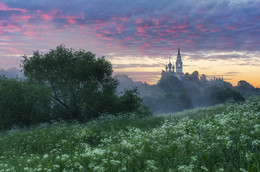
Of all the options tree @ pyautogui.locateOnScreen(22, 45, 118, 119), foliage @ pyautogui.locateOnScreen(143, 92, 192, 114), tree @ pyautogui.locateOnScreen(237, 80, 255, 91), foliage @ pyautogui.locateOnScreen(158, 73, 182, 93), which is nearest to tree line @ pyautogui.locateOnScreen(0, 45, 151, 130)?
tree @ pyautogui.locateOnScreen(22, 45, 118, 119)

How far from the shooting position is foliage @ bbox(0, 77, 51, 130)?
24266mm

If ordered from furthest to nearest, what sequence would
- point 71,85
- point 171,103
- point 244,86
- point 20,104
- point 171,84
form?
point 171,84 → point 244,86 → point 171,103 → point 71,85 → point 20,104

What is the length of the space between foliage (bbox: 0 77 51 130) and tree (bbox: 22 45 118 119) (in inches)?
94.0

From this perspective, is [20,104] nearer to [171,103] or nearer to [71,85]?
[71,85]

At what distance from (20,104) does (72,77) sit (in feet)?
21.4

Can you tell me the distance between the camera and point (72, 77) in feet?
92.4

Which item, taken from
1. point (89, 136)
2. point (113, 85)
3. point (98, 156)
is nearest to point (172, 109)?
point (113, 85)

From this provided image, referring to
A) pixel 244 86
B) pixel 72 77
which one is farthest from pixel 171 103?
pixel 72 77

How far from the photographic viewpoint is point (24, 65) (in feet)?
94.9

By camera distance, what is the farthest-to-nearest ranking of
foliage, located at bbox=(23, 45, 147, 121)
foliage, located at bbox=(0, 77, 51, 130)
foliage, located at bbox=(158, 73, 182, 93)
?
1. foliage, located at bbox=(158, 73, 182, 93)
2. foliage, located at bbox=(23, 45, 147, 121)
3. foliage, located at bbox=(0, 77, 51, 130)

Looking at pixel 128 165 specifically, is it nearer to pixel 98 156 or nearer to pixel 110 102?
pixel 98 156

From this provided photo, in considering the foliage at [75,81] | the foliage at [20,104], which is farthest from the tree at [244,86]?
the foliage at [20,104]

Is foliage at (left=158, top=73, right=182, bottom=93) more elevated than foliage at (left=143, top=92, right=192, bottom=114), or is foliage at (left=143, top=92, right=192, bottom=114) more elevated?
foliage at (left=158, top=73, right=182, bottom=93)

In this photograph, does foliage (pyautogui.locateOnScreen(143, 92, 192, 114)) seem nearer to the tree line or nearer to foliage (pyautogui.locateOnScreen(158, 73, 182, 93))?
foliage (pyautogui.locateOnScreen(158, 73, 182, 93))
